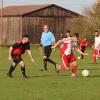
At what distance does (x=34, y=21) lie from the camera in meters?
79.1

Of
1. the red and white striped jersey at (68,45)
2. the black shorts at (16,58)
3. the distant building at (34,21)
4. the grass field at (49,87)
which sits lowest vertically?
the grass field at (49,87)

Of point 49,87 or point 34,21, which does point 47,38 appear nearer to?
point 49,87

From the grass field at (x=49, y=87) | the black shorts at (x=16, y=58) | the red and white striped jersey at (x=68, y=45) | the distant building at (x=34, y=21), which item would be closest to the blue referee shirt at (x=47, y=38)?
the grass field at (x=49, y=87)

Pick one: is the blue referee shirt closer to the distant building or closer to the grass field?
the grass field

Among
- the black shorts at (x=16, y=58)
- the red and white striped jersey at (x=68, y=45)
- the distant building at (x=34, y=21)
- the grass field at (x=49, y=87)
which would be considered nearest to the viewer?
the grass field at (x=49, y=87)

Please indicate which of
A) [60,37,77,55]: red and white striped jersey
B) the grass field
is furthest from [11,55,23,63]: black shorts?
[60,37,77,55]: red and white striped jersey

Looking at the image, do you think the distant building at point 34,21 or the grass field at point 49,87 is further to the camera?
the distant building at point 34,21

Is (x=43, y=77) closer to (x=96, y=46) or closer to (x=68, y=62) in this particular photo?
(x=68, y=62)

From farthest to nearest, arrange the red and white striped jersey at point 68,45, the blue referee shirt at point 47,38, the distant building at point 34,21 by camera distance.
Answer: the distant building at point 34,21 < the blue referee shirt at point 47,38 < the red and white striped jersey at point 68,45

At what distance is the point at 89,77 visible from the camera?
63.6 feet

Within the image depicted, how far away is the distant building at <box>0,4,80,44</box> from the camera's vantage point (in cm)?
7800

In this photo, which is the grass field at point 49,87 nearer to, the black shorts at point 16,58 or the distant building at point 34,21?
the black shorts at point 16,58

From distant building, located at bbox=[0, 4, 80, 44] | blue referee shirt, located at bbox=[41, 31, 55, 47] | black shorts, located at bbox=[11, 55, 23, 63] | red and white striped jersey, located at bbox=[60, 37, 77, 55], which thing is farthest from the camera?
distant building, located at bbox=[0, 4, 80, 44]

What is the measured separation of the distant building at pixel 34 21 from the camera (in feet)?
256
